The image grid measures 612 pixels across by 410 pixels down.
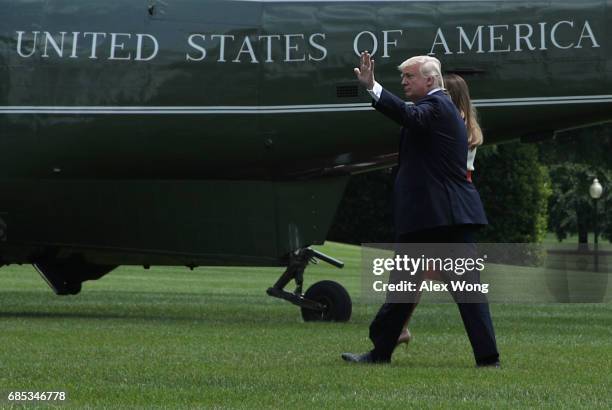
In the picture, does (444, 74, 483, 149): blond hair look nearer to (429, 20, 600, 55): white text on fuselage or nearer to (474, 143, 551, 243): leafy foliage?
(429, 20, 600, 55): white text on fuselage

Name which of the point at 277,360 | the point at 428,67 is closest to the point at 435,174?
the point at 428,67

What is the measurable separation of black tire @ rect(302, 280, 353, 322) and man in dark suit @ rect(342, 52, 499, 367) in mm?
4628

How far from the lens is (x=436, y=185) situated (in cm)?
797

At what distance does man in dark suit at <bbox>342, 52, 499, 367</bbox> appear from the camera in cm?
795

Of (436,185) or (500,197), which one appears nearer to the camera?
(436,185)

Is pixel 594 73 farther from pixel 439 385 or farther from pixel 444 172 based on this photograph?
pixel 439 385

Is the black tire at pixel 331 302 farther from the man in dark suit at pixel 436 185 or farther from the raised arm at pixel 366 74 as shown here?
the raised arm at pixel 366 74

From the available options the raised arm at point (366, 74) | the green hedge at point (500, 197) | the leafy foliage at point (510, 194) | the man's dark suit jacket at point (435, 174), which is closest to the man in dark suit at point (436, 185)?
the man's dark suit jacket at point (435, 174)

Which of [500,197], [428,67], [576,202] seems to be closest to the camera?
[428,67]

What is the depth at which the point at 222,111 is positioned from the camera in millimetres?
12367

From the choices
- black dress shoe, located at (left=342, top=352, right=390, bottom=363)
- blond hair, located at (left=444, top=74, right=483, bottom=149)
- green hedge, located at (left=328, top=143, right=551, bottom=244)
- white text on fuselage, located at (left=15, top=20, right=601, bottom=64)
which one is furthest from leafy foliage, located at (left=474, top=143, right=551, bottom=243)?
black dress shoe, located at (left=342, top=352, right=390, bottom=363)

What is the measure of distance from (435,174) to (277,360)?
1.54 m

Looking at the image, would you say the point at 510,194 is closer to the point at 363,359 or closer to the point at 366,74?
the point at 363,359

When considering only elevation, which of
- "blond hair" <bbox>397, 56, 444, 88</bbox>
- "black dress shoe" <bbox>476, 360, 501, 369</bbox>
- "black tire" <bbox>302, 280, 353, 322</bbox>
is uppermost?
"blond hair" <bbox>397, 56, 444, 88</bbox>
